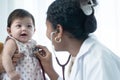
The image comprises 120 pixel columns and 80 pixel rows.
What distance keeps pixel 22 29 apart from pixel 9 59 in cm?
21

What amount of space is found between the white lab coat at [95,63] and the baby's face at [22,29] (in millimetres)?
483

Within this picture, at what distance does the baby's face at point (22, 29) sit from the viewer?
1525mm

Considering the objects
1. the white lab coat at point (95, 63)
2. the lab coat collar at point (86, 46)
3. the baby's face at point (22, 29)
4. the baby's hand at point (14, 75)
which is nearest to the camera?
the white lab coat at point (95, 63)

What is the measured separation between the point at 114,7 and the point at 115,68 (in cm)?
118

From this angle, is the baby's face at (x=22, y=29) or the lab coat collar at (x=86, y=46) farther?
the baby's face at (x=22, y=29)

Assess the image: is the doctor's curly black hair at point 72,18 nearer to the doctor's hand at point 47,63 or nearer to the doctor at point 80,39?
the doctor at point 80,39

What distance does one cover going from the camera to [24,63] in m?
1.51

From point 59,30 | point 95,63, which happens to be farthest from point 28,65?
point 95,63

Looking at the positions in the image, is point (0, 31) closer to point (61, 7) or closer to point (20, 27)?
point (20, 27)

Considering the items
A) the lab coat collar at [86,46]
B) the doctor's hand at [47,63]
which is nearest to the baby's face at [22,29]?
the doctor's hand at [47,63]

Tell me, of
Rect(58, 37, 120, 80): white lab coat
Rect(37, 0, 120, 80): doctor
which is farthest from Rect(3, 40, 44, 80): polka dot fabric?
Rect(58, 37, 120, 80): white lab coat

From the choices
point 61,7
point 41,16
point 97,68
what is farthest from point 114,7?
point 97,68

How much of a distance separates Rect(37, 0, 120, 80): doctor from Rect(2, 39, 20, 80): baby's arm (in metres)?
0.32

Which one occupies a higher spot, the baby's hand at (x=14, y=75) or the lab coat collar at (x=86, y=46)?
the lab coat collar at (x=86, y=46)
